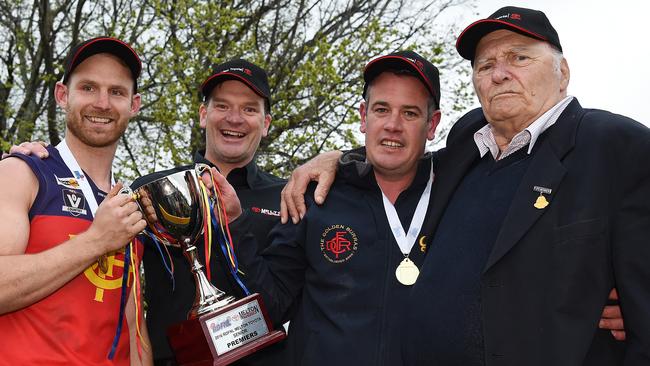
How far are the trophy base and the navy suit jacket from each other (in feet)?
3.76

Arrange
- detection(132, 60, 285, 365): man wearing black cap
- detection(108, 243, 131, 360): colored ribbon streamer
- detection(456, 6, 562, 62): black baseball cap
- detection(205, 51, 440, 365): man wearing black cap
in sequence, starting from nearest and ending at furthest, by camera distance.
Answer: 1. detection(456, 6, 562, 62): black baseball cap
2. detection(108, 243, 131, 360): colored ribbon streamer
3. detection(205, 51, 440, 365): man wearing black cap
4. detection(132, 60, 285, 365): man wearing black cap

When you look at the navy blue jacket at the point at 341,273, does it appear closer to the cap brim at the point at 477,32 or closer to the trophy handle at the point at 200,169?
the trophy handle at the point at 200,169

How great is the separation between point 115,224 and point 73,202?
A: 0.36m

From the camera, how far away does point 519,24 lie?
2957 mm

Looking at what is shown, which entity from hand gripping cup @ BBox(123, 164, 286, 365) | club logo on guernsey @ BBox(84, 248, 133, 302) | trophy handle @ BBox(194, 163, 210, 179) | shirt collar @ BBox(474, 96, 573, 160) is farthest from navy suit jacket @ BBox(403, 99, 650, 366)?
club logo on guernsey @ BBox(84, 248, 133, 302)

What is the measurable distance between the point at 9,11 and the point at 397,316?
38.6 feet

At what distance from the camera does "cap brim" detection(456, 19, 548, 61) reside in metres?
2.96

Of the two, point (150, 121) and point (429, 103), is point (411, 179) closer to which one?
point (429, 103)

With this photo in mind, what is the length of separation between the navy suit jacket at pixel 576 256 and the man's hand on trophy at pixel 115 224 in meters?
1.56

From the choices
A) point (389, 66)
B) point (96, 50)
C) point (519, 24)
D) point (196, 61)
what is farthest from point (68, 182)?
point (196, 61)

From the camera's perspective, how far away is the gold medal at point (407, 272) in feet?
10.5

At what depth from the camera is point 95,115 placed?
346 centimetres

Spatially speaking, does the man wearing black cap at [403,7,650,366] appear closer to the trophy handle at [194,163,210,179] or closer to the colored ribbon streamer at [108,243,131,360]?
the trophy handle at [194,163,210,179]

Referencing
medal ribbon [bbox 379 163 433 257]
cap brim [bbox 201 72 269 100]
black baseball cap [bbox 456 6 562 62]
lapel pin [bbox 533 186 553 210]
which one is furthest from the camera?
cap brim [bbox 201 72 269 100]
